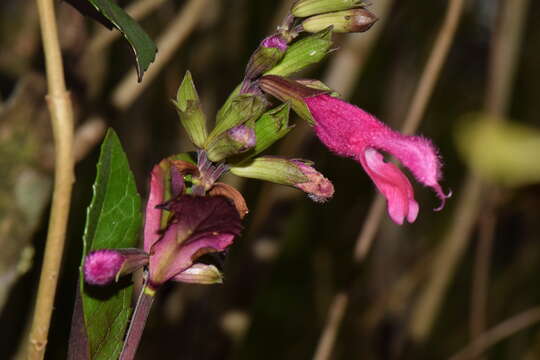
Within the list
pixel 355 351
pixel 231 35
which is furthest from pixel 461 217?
pixel 231 35

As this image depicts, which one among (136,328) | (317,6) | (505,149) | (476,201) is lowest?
(505,149)

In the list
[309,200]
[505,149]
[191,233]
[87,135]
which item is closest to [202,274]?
[191,233]

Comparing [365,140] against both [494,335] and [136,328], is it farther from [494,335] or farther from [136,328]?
[494,335]

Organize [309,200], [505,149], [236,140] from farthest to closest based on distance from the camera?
[505,149] < [309,200] < [236,140]

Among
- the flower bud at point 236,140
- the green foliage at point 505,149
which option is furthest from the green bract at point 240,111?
the green foliage at point 505,149

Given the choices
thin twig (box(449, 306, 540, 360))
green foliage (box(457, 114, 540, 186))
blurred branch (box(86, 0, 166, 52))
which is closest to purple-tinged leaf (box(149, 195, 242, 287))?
blurred branch (box(86, 0, 166, 52))
